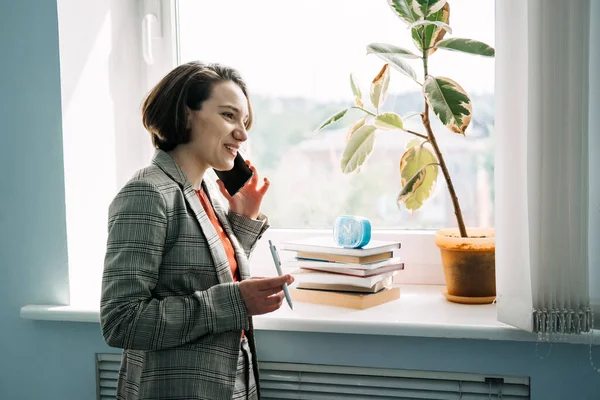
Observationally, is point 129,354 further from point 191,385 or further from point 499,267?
point 499,267

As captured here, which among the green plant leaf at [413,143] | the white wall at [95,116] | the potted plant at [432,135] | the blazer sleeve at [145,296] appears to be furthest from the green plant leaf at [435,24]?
the white wall at [95,116]

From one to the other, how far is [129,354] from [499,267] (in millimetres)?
759

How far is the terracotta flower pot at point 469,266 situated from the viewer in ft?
4.85

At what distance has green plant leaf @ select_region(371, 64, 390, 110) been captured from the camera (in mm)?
1584

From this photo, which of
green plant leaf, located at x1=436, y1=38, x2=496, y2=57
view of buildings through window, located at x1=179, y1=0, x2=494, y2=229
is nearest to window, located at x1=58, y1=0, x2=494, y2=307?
view of buildings through window, located at x1=179, y1=0, x2=494, y2=229

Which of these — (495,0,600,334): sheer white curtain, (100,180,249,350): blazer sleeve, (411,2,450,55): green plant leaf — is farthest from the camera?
(411,2,450,55): green plant leaf

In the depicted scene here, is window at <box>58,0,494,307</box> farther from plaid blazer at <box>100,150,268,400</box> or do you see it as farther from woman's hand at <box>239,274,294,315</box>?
woman's hand at <box>239,274,294,315</box>

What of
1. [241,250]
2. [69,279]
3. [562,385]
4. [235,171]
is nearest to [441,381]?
[562,385]

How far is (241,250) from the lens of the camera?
1.32 m

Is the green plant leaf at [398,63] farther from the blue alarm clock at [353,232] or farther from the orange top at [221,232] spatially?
the orange top at [221,232]

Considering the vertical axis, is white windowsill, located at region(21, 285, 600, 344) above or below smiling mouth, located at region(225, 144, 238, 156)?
below

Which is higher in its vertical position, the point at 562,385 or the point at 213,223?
the point at 213,223

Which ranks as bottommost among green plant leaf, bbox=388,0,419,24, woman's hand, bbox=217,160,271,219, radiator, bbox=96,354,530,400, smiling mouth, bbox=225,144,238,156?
radiator, bbox=96,354,530,400

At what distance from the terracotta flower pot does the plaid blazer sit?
55 cm
